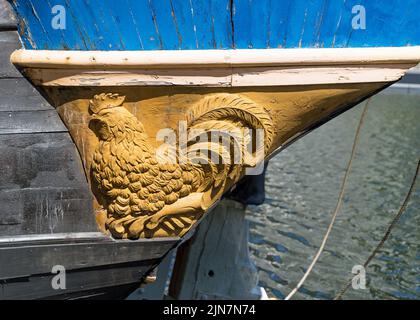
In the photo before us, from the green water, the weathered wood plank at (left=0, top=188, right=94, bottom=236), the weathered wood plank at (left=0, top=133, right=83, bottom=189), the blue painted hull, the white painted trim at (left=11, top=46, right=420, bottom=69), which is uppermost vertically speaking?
the blue painted hull

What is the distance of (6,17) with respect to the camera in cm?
237

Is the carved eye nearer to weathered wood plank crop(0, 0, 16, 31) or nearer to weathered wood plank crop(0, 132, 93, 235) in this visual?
weathered wood plank crop(0, 132, 93, 235)

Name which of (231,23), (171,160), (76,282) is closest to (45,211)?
(76,282)

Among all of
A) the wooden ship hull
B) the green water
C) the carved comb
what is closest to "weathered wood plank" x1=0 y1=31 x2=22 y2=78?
the wooden ship hull

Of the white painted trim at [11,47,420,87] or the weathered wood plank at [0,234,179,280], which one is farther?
the weathered wood plank at [0,234,179,280]

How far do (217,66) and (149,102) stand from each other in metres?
0.32

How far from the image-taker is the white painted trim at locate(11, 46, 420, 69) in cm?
231

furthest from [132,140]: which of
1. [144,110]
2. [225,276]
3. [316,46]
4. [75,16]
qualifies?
[225,276]

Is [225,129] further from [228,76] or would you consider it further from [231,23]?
[231,23]

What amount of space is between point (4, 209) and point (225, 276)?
1947 mm

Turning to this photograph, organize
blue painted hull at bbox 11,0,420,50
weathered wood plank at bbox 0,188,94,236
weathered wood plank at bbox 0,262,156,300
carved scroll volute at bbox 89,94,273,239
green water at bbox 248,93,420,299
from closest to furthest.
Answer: blue painted hull at bbox 11,0,420,50, carved scroll volute at bbox 89,94,273,239, weathered wood plank at bbox 0,188,94,236, weathered wood plank at bbox 0,262,156,300, green water at bbox 248,93,420,299

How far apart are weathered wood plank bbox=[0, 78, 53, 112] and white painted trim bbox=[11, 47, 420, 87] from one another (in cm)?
7

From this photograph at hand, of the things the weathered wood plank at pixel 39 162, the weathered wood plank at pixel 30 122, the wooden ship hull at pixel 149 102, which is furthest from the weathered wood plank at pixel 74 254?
the weathered wood plank at pixel 30 122

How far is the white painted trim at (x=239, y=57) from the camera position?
7.59ft
